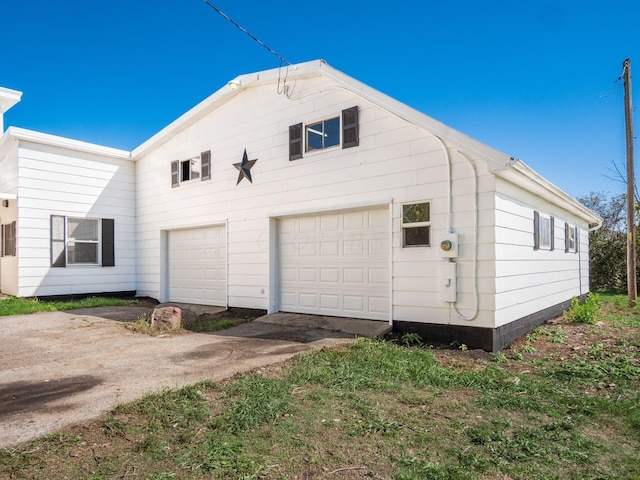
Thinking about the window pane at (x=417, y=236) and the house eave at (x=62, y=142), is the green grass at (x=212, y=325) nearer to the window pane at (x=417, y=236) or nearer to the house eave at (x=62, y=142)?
the window pane at (x=417, y=236)

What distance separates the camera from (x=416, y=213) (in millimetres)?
6477

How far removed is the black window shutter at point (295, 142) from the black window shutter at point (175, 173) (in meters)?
4.17

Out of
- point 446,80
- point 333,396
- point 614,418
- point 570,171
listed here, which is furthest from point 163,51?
point 570,171

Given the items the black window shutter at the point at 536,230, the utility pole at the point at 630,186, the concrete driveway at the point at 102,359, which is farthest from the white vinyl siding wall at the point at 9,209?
the utility pole at the point at 630,186

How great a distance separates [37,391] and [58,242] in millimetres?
8154

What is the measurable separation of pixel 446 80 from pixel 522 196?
5503mm

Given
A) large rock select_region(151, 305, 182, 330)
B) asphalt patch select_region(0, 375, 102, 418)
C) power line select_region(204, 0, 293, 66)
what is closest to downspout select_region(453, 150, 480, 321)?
power line select_region(204, 0, 293, 66)

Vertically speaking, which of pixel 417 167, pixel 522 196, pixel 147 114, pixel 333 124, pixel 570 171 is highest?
pixel 147 114

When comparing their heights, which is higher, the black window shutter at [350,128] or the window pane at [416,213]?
the black window shutter at [350,128]

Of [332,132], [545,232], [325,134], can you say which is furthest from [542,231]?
[325,134]

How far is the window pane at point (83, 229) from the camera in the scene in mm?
11009

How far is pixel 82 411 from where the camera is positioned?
10.9 feet

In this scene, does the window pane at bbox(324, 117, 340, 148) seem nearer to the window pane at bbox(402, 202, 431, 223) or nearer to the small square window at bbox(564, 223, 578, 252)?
the window pane at bbox(402, 202, 431, 223)

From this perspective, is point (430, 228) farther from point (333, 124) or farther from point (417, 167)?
point (333, 124)
